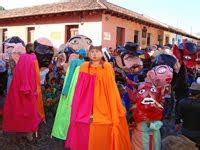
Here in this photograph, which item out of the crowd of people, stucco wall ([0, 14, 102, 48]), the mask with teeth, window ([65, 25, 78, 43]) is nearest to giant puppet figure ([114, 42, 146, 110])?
the crowd of people

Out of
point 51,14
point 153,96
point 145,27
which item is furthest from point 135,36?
point 153,96

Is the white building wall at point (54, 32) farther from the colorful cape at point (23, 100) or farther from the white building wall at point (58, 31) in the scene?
the colorful cape at point (23, 100)

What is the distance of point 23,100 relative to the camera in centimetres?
582

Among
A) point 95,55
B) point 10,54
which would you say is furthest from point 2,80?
point 95,55

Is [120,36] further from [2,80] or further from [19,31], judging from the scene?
[2,80]

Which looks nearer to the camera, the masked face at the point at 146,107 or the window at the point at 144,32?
the masked face at the point at 146,107

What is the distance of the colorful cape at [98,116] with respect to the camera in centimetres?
453

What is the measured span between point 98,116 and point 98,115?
0.01m

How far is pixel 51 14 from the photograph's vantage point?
19.0 m

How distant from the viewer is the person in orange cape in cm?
453

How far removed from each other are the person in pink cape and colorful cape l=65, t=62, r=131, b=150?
130cm

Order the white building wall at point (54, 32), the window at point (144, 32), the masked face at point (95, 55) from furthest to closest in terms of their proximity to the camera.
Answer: the window at point (144, 32), the white building wall at point (54, 32), the masked face at point (95, 55)

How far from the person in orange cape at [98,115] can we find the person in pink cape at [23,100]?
50.9 inches

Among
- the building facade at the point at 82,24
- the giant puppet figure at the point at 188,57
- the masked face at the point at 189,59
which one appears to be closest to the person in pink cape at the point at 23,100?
the giant puppet figure at the point at 188,57
